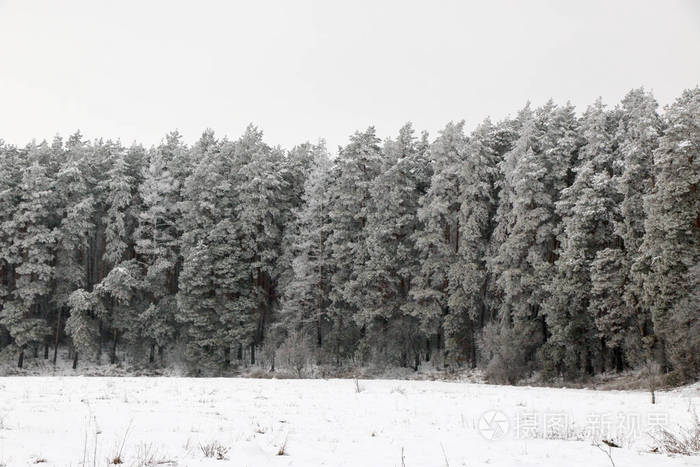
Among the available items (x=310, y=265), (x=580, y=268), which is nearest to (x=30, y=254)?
(x=310, y=265)

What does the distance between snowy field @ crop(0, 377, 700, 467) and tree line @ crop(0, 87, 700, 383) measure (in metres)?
14.9

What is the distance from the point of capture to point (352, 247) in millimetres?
37562

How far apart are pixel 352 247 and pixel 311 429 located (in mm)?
27661

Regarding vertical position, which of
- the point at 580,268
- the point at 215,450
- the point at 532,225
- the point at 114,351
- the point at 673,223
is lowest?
the point at 114,351

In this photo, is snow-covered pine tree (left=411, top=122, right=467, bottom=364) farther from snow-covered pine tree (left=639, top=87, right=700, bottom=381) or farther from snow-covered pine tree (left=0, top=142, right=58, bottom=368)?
snow-covered pine tree (left=0, top=142, right=58, bottom=368)

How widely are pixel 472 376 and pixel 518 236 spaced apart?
10.2 metres

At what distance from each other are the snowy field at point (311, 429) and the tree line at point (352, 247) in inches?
588

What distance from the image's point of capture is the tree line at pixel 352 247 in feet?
98.6

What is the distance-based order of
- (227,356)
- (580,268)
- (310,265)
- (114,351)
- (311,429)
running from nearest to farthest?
(311,429)
(580,268)
(310,265)
(227,356)
(114,351)

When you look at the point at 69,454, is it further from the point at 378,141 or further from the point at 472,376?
the point at 378,141

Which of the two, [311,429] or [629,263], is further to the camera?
[629,263]

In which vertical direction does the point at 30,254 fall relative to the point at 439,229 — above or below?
below

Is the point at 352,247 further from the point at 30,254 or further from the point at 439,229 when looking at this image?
the point at 30,254

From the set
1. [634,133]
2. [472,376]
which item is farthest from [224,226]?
[634,133]
